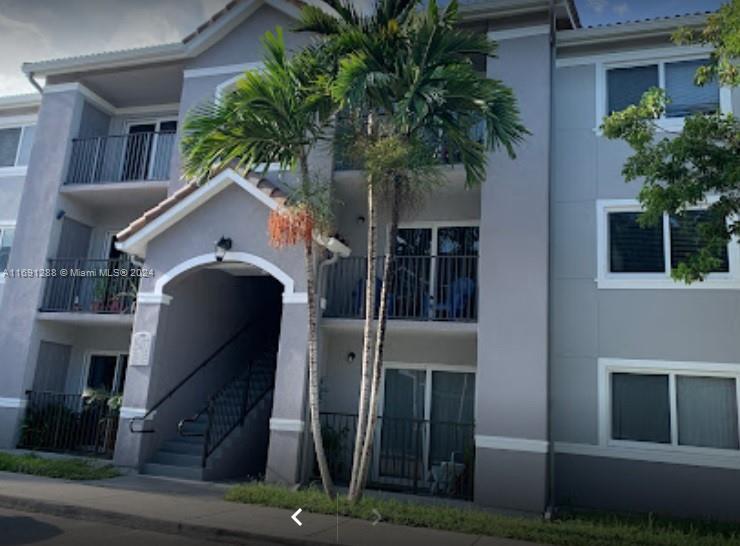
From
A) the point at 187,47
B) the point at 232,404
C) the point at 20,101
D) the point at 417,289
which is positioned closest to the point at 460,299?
the point at 417,289

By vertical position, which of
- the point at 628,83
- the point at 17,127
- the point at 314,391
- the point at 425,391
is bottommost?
the point at 314,391

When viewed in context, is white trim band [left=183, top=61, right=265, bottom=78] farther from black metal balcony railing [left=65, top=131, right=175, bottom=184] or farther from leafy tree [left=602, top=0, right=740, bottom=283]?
leafy tree [left=602, top=0, right=740, bottom=283]

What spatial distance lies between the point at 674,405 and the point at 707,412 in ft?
1.71

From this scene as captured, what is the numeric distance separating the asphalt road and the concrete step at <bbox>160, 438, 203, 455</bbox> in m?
4.22

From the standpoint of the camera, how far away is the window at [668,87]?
12117 mm

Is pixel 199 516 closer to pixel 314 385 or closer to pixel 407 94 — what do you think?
pixel 314 385

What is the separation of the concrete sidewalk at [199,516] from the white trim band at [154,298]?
382 centimetres

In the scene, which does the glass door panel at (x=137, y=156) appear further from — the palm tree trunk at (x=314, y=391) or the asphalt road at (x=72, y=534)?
the asphalt road at (x=72, y=534)

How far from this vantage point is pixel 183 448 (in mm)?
13219

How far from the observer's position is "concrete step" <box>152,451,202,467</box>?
41.8 ft

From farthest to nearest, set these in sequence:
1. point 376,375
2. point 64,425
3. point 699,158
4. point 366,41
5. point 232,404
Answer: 1. point 64,425
2. point 232,404
3. point 376,375
4. point 366,41
5. point 699,158

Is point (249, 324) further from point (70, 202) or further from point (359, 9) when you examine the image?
point (359, 9)

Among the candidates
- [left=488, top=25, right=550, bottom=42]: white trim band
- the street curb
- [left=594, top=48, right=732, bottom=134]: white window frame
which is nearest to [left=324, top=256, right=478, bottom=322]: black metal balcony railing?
[left=594, top=48, right=732, bottom=134]: white window frame

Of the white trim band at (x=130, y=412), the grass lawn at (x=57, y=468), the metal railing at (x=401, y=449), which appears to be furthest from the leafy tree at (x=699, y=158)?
the grass lawn at (x=57, y=468)
